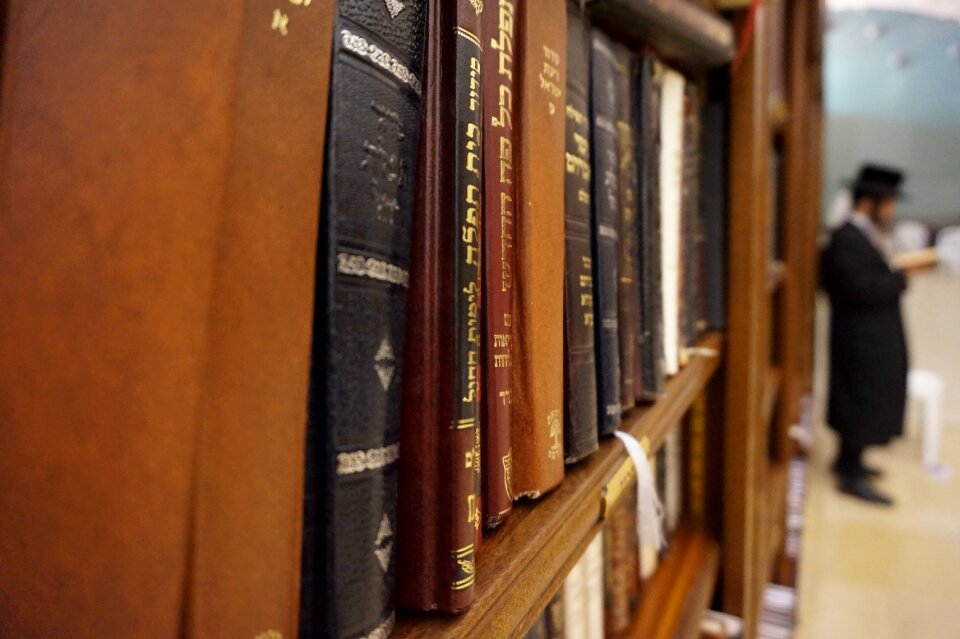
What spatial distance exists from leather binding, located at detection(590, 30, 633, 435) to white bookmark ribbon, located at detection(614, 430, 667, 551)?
0.07 feet

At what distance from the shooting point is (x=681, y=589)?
72cm

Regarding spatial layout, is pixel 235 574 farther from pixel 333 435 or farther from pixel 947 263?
pixel 947 263

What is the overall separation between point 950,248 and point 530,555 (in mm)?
3153

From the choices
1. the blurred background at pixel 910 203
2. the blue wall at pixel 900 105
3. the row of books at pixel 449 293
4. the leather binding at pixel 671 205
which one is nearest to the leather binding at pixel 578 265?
the row of books at pixel 449 293

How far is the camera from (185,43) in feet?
0.53

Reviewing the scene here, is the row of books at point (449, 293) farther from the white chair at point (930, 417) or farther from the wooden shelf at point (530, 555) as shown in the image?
the white chair at point (930, 417)

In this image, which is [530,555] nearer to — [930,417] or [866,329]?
[866,329]

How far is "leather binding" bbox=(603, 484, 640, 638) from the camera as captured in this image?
0.60 metres

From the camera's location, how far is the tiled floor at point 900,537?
1.47m

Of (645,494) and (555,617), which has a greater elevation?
(645,494)

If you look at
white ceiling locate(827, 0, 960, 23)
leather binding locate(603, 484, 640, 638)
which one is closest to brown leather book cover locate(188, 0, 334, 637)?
leather binding locate(603, 484, 640, 638)

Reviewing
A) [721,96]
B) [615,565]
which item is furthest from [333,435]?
[721,96]

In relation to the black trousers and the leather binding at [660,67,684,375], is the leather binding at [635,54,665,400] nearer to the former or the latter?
the leather binding at [660,67,684,375]

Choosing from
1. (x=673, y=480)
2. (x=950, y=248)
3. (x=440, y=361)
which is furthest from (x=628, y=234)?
(x=950, y=248)
